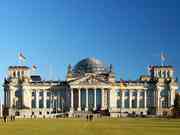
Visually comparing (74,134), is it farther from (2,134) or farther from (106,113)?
(106,113)

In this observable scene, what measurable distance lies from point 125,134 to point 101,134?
237cm

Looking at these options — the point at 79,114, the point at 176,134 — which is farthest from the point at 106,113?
the point at 176,134

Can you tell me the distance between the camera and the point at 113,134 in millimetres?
56188

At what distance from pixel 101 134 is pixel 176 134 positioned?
723cm

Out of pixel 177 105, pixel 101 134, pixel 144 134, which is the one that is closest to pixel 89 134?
pixel 101 134

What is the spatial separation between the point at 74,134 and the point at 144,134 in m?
6.58

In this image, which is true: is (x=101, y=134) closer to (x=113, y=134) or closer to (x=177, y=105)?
(x=113, y=134)

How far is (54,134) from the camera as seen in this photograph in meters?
55.3

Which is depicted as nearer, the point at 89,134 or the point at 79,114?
the point at 89,134

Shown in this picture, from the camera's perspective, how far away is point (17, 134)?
55.0 m

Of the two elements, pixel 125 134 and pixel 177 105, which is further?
pixel 177 105

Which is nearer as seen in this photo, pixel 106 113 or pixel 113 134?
pixel 113 134

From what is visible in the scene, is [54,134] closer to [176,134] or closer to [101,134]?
[101,134]

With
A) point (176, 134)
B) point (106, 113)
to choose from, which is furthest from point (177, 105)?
point (176, 134)
